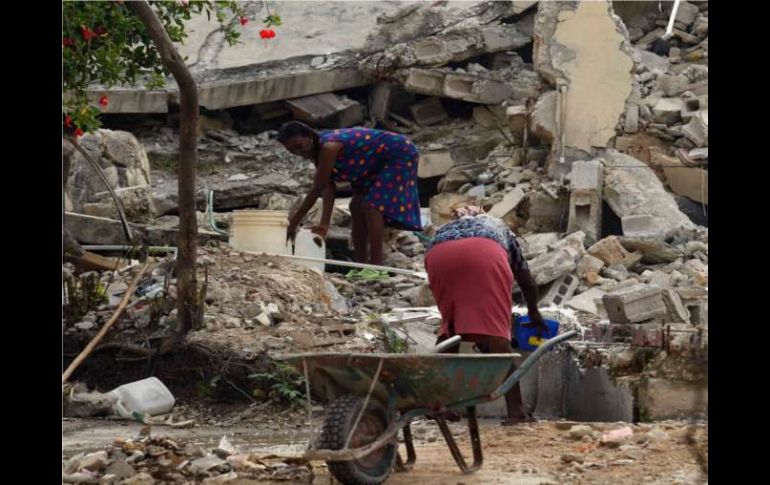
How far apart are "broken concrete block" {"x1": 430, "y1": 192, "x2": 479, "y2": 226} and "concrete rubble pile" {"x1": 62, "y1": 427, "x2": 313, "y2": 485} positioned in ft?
28.3

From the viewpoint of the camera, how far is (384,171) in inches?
404

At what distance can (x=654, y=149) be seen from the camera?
50.4 feet

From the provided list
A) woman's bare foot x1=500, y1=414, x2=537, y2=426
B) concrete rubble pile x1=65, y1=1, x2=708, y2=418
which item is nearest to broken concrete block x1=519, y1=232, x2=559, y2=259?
concrete rubble pile x1=65, y1=1, x2=708, y2=418

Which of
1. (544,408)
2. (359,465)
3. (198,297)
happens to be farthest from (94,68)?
(359,465)

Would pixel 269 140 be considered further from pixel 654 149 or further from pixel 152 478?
pixel 152 478

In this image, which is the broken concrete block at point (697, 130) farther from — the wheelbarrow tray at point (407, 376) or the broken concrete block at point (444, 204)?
the wheelbarrow tray at point (407, 376)

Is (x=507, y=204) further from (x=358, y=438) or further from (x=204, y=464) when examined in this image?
(x=358, y=438)

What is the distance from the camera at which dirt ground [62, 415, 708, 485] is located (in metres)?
5.70

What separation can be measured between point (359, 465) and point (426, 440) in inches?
74.3

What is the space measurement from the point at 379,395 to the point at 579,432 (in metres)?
1.66

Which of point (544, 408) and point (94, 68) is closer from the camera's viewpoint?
point (544, 408)

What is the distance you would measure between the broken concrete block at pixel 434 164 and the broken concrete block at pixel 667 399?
11503 mm

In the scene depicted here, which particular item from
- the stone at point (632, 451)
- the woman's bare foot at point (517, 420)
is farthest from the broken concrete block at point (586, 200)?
the stone at point (632, 451)

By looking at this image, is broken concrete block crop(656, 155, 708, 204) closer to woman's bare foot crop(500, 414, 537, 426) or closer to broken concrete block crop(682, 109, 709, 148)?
broken concrete block crop(682, 109, 709, 148)
